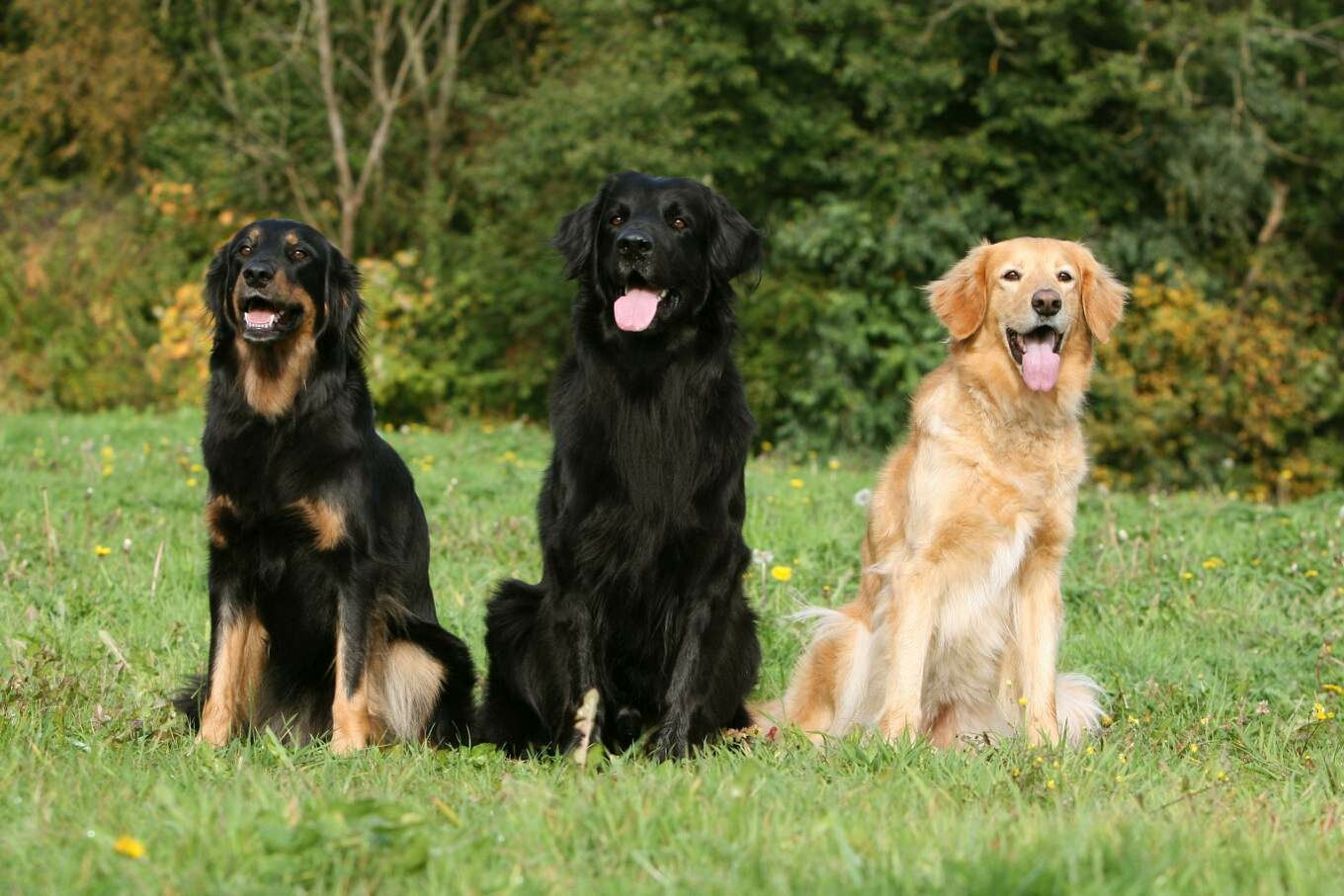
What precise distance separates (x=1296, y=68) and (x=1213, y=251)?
2.32m

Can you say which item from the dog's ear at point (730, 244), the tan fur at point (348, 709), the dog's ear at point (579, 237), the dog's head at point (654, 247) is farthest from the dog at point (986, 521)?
the tan fur at point (348, 709)

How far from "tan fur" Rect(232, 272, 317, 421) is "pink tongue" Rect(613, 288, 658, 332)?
101 centimetres

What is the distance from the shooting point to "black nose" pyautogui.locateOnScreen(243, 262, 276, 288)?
172 inches

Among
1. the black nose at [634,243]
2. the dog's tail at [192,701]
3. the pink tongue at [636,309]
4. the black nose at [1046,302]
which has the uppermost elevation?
the black nose at [634,243]

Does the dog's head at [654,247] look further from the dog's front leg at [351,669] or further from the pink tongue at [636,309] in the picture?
the dog's front leg at [351,669]

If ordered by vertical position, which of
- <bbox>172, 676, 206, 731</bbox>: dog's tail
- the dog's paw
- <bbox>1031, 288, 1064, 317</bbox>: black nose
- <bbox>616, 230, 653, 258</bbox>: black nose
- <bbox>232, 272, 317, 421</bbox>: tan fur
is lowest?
<bbox>172, 676, 206, 731</bbox>: dog's tail

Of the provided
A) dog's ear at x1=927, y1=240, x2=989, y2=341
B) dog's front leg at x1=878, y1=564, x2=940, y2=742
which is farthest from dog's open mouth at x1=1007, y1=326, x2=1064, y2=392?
dog's front leg at x1=878, y1=564, x2=940, y2=742

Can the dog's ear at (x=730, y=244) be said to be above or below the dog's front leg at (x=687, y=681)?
above

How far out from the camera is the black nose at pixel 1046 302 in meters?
4.33

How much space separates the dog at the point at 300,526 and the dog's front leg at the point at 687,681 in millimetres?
861

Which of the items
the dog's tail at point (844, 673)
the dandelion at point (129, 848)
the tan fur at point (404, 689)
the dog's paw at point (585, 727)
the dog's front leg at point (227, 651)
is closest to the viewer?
the dandelion at point (129, 848)

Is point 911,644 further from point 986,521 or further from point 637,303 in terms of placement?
point 637,303

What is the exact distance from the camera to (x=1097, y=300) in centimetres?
452

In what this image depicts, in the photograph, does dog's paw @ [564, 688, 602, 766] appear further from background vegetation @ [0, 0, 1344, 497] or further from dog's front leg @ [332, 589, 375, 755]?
background vegetation @ [0, 0, 1344, 497]
